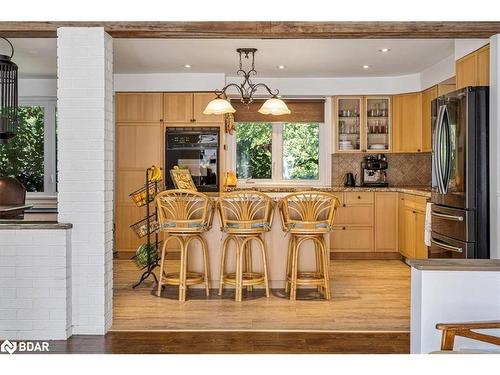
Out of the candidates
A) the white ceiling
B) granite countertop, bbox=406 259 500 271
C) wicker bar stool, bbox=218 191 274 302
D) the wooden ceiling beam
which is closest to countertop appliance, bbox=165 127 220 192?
the white ceiling

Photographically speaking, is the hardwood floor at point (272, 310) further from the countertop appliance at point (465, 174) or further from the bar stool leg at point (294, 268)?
the countertop appliance at point (465, 174)

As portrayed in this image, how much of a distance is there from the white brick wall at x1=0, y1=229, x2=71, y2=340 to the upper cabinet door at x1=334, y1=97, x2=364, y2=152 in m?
4.93

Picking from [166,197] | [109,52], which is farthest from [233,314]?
[109,52]

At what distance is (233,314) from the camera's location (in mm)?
4805

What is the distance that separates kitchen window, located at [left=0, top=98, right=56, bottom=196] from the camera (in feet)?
27.2

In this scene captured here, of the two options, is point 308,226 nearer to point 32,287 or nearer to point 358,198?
point 32,287

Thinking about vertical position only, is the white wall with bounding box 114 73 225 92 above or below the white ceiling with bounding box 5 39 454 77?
below

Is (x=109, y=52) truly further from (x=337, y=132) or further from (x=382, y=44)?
(x=337, y=132)

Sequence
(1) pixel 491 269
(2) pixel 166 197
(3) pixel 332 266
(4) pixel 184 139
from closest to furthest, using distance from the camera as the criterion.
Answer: (1) pixel 491 269, (2) pixel 166 197, (3) pixel 332 266, (4) pixel 184 139

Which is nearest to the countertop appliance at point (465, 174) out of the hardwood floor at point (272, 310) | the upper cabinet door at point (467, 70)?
the upper cabinet door at point (467, 70)

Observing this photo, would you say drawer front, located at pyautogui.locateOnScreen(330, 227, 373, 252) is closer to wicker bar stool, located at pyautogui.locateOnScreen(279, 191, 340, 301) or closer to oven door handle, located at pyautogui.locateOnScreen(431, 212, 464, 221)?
wicker bar stool, located at pyautogui.locateOnScreen(279, 191, 340, 301)

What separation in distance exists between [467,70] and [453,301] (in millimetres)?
2718

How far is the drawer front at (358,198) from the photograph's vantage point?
7.78 metres
